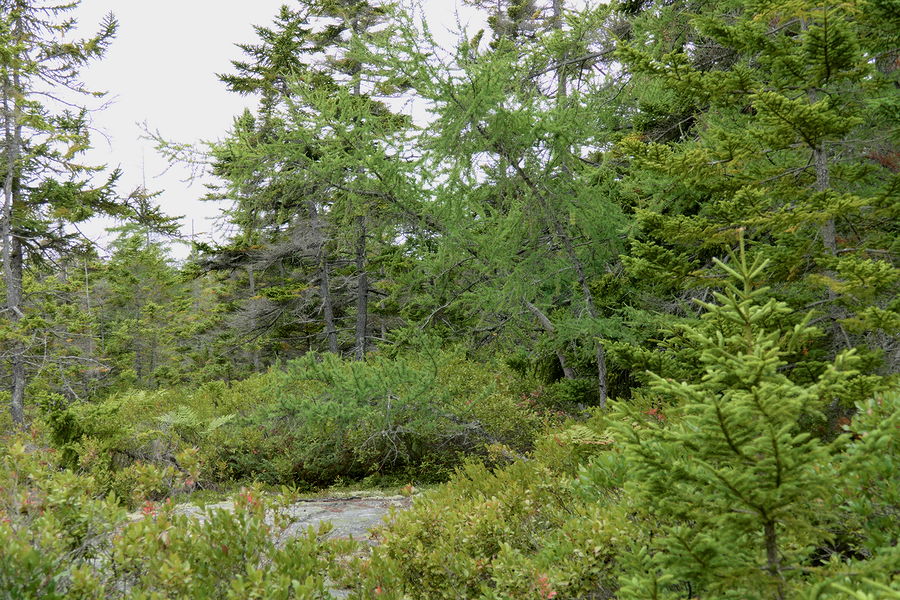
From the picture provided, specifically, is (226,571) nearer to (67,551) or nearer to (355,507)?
(67,551)

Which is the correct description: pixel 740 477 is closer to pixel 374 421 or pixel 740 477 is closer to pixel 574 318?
pixel 574 318

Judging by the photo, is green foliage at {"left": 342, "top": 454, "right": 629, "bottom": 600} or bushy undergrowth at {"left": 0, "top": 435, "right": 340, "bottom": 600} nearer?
bushy undergrowth at {"left": 0, "top": 435, "right": 340, "bottom": 600}

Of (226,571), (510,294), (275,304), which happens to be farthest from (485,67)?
(275,304)

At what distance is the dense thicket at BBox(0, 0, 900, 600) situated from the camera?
212cm

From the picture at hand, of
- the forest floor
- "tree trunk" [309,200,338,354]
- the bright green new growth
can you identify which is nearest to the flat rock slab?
the forest floor

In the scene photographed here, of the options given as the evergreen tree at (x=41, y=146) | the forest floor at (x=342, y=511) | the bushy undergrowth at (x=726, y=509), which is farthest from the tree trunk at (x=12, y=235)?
the bushy undergrowth at (x=726, y=509)

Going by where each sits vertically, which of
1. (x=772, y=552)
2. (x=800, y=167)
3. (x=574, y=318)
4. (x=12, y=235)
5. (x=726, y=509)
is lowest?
(x=772, y=552)

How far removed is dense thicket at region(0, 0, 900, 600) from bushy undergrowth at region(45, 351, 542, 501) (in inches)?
2.6

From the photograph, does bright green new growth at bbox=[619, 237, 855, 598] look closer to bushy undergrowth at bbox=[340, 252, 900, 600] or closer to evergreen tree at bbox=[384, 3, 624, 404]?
bushy undergrowth at bbox=[340, 252, 900, 600]

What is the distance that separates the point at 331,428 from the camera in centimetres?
964

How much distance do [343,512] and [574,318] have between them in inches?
160

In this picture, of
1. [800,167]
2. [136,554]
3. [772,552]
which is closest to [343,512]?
[136,554]

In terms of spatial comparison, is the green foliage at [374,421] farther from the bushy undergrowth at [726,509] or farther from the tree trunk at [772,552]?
the tree trunk at [772,552]

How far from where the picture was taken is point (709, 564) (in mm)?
1979
